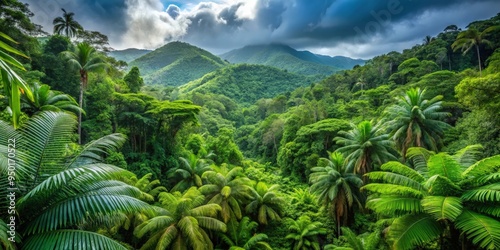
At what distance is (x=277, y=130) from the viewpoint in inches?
1449

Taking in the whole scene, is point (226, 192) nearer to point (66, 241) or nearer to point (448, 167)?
point (448, 167)

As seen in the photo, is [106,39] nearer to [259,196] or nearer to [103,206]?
[259,196]

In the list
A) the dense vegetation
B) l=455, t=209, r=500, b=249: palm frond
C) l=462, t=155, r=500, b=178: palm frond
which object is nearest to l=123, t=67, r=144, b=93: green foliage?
the dense vegetation

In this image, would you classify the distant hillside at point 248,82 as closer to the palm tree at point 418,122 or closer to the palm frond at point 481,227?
the palm tree at point 418,122

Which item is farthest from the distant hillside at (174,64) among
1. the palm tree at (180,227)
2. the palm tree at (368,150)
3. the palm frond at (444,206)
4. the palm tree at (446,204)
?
the palm frond at (444,206)

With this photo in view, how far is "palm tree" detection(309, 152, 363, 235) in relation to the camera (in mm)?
16531

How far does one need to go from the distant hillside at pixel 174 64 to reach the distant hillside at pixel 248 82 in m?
17.1

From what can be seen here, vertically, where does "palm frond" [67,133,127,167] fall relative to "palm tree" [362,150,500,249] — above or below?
above

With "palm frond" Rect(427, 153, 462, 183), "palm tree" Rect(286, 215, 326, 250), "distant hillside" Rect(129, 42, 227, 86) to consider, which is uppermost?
"distant hillside" Rect(129, 42, 227, 86)

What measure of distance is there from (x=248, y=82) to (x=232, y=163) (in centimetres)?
6325

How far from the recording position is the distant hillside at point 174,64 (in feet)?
333

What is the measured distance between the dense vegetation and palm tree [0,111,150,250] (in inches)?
0.9

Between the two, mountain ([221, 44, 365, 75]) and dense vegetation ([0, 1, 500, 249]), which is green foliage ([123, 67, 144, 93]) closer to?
dense vegetation ([0, 1, 500, 249])

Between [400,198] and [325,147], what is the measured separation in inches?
800
